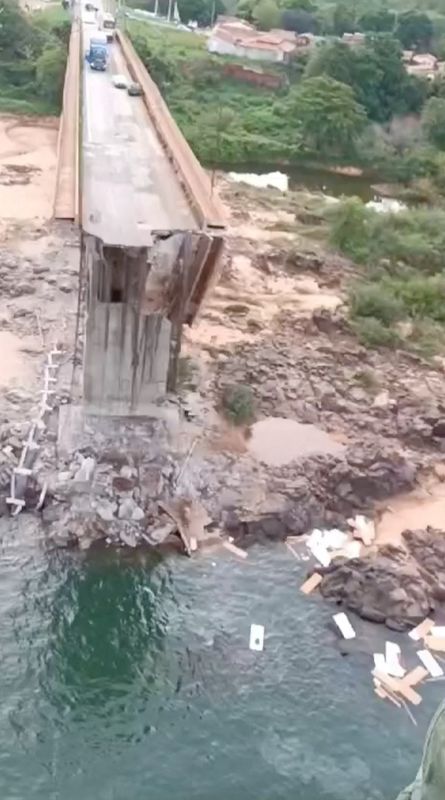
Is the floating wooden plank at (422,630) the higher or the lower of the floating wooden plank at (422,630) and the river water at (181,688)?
the higher

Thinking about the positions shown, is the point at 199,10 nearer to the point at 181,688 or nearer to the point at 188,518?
the point at 188,518

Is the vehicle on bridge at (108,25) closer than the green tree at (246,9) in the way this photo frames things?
Yes

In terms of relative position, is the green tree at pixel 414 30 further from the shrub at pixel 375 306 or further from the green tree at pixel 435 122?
the shrub at pixel 375 306

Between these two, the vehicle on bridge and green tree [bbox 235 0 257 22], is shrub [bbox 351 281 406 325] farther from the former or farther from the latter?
green tree [bbox 235 0 257 22]

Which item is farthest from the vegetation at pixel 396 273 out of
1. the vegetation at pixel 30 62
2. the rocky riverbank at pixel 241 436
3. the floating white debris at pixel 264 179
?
the vegetation at pixel 30 62

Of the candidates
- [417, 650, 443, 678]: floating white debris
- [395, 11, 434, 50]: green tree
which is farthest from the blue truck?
[395, 11, 434, 50]: green tree

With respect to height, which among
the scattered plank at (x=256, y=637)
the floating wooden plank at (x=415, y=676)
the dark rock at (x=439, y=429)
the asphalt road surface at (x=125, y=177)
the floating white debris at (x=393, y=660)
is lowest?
the scattered plank at (x=256, y=637)

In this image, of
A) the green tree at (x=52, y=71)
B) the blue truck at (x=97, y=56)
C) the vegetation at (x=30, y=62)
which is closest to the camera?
the blue truck at (x=97, y=56)
